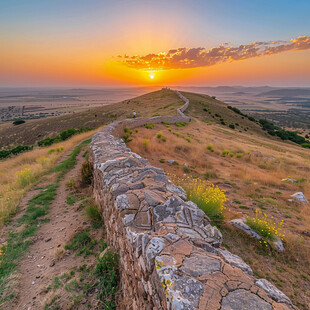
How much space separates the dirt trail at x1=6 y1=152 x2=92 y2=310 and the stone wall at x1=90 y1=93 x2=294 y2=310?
123 cm

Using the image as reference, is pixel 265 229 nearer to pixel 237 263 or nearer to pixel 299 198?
pixel 237 263

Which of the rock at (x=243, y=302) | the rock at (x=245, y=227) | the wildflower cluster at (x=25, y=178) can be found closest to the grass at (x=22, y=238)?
the wildflower cluster at (x=25, y=178)

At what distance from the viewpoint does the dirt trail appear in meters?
3.21

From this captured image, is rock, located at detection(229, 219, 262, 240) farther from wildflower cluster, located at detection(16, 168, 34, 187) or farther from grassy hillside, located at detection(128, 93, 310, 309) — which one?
wildflower cluster, located at detection(16, 168, 34, 187)

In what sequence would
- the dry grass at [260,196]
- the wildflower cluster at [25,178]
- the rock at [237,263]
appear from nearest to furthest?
the rock at [237,263], the dry grass at [260,196], the wildflower cluster at [25,178]

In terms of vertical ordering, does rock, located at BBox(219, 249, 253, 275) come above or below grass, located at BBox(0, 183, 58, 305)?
above

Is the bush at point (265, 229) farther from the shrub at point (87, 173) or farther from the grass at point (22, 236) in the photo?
the shrub at point (87, 173)

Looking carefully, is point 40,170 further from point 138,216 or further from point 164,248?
point 164,248

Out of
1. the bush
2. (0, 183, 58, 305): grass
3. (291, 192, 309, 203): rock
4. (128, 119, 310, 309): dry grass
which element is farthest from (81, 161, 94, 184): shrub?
(291, 192, 309, 203): rock

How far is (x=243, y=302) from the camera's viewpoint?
5.31 feet

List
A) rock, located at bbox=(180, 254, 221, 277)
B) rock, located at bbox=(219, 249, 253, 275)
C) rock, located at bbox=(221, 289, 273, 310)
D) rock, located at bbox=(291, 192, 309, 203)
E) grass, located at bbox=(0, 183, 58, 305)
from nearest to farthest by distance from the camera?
1. rock, located at bbox=(221, 289, 273, 310)
2. rock, located at bbox=(180, 254, 221, 277)
3. rock, located at bbox=(219, 249, 253, 275)
4. grass, located at bbox=(0, 183, 58, 305)
5. rock, located at bbox=(291, 192, 309, 203)

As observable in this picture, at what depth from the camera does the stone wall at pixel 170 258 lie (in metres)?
1.68

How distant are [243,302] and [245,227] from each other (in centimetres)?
390

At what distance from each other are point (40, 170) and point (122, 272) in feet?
26.6
